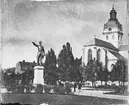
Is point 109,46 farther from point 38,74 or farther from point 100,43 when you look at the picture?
point 38,74

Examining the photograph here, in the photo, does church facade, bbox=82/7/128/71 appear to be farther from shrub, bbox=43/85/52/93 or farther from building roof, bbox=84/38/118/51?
shrub, bbox=43/85/52/93

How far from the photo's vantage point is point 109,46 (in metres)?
7.72

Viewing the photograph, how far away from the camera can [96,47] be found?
7.73 metres

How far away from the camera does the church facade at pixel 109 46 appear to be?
766cm

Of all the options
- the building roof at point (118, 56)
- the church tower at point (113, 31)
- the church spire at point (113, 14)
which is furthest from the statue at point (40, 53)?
the church spire at point (113, 14)

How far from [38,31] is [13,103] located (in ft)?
4.69

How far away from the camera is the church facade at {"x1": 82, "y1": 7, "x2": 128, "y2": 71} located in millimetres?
7664

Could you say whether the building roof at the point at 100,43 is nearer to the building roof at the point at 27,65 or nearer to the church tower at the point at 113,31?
the church tower at the point at 113,31

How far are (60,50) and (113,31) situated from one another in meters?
1.06

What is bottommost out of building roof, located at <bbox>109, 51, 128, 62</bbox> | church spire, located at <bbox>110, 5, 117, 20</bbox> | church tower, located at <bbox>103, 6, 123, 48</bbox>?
building roof, located at <bbox>109, 51, 128, 62</bbox>

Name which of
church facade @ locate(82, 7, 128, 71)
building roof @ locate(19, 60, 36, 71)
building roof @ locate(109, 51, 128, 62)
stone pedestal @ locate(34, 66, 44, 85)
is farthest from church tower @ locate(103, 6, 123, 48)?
building roof @ locate(19, 60, 36, 71)

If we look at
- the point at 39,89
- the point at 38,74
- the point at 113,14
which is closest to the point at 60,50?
the point at 38,74

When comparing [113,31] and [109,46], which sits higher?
[113,31]

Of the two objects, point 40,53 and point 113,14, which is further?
point 40,53
